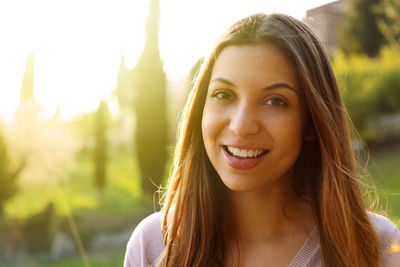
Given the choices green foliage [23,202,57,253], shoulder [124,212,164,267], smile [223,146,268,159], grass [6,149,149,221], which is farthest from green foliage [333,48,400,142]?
smile [223,146,268,159]

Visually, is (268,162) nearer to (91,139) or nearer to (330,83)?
(330,83)

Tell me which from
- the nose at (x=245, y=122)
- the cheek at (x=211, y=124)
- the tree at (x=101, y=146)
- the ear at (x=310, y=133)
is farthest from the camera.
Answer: the tree at (x=101, y=146)

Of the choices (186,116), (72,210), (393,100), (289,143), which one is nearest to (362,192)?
(289,143)

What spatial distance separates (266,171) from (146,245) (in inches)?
23.9

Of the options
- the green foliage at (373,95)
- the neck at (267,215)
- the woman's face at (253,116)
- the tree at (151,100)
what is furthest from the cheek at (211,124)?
the green foliage at (373,95)

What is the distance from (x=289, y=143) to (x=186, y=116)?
0.44m

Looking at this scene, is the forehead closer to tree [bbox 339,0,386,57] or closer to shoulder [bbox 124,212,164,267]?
shoulder [bbox 124,212,164,267]

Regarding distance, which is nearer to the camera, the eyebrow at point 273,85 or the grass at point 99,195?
the eyebrow at point 273,85

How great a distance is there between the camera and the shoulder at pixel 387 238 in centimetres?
189

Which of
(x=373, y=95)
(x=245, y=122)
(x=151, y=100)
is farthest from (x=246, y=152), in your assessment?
(x=373, y=95)

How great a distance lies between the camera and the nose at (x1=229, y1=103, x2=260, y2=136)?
1.71 meters

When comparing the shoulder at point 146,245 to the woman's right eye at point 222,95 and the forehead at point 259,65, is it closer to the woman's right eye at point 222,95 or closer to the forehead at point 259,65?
the woman's right eye at point 222,95

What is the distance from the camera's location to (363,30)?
677 inches

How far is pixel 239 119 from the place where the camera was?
5.64 feet
